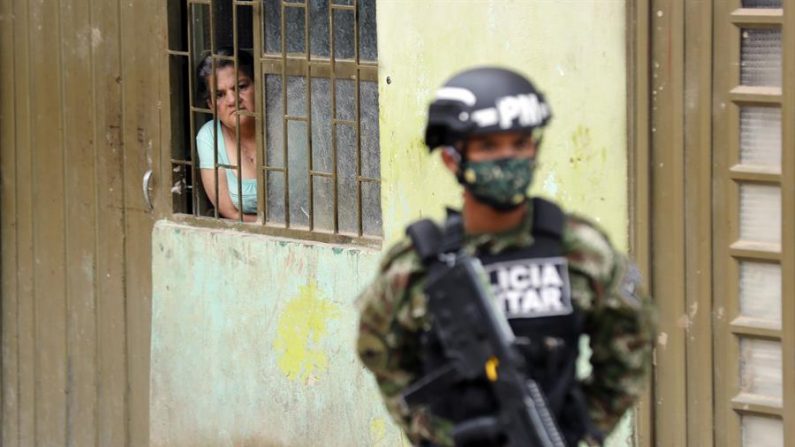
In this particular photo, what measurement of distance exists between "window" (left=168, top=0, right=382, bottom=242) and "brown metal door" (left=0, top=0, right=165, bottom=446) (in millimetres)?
177

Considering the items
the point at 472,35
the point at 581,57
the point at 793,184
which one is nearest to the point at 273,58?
the point at 472,35

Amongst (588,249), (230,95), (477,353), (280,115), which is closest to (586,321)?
(588,249)

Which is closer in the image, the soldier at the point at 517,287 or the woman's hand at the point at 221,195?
the soldier at the point at 517,287

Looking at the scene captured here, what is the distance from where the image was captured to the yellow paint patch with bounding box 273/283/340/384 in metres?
6.86

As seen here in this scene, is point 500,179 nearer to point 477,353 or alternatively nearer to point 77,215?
point 477,353

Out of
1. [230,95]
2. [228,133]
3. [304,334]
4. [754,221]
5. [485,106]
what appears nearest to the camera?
[485,106]

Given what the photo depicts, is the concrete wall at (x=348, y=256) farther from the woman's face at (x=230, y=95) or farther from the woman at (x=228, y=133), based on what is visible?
the woman's face at (x=230, y=95)

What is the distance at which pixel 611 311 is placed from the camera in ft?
13.2

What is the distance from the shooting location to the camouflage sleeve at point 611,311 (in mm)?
4008

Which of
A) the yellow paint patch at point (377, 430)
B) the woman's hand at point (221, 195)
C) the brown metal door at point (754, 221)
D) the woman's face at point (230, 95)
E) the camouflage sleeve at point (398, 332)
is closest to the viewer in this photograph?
the camouflage sleeve at point (398, 332)

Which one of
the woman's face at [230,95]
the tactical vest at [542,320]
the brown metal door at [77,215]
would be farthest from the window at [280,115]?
the tactical vest at [542,320]

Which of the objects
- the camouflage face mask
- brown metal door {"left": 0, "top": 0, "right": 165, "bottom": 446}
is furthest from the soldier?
brown metal door {"left": 0, "top": 0, "right": 165, "bottom": 446}

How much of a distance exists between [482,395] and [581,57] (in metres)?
2.22

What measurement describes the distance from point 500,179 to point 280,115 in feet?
10.8
